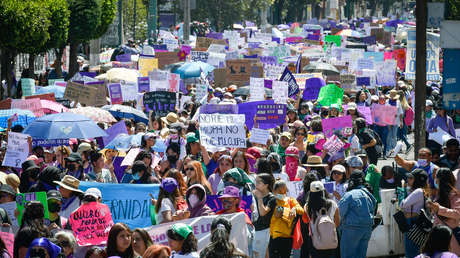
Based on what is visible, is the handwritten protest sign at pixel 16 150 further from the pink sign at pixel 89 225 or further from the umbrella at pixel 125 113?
the umbrella at pixel 125 113

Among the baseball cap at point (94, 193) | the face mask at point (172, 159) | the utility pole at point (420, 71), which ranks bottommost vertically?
the face mask at point (172, 159)

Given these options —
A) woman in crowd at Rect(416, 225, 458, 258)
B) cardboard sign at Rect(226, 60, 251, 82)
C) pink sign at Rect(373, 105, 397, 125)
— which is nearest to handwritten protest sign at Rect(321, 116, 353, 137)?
pink sign at Rect(373, 105, 397, 125)

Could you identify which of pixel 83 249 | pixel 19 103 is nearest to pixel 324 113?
pixel 19 103

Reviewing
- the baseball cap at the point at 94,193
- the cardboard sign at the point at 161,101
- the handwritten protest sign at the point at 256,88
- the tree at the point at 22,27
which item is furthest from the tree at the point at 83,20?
the baseball cap at the point at 94,193

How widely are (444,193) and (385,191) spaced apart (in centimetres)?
137

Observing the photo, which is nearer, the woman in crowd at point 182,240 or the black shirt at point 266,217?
the woman in crowd at point 182,240

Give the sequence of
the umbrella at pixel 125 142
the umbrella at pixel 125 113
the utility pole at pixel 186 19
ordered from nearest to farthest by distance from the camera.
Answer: the umbrella at pixel 125 142
the umbrella at pixel 125 113
the utility pole at pixel 186 19

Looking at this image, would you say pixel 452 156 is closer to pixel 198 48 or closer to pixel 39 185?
pixel 39 185

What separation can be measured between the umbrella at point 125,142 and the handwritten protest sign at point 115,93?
592 centimetres

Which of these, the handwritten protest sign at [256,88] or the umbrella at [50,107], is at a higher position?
the handwritten protest sign at [256,88]

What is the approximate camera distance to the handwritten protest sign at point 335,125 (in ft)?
45.3

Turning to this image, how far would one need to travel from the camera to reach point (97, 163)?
10.6 m

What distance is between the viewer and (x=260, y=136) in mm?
12695

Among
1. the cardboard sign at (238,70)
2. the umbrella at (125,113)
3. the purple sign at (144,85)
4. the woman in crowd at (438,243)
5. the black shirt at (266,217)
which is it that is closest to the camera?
the woman in crowd at (438,243)
